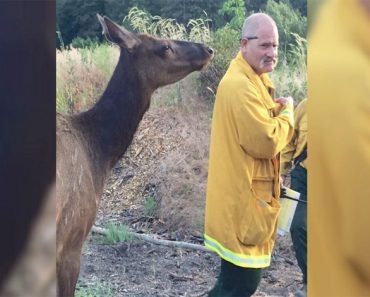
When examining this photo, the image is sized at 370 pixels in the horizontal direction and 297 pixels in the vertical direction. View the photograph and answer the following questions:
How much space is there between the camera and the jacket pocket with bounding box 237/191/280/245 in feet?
9.32

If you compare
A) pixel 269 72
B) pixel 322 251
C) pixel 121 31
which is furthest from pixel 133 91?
pixel 322 251

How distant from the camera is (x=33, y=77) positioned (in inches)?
91.8

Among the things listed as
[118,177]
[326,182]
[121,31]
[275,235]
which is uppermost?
[121,31]

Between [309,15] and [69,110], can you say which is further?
[69,110]

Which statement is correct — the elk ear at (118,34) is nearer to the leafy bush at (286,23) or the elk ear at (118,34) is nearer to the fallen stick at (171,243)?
the leafy bush at (286,23)

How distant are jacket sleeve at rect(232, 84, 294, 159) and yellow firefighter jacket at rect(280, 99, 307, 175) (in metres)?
0.03

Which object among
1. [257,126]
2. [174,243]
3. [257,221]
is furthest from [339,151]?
[174,243]

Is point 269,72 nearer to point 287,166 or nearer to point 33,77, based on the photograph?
point 287,166

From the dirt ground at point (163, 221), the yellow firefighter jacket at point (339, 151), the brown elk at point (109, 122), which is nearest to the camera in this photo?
the yellow firefighter jacket at point (339, 151)

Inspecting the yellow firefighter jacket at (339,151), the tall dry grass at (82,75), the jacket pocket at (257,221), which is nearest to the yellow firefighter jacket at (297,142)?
the jacket pocket at (257,221)

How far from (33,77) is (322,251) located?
1.20 m

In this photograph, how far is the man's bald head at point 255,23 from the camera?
9.23 ft

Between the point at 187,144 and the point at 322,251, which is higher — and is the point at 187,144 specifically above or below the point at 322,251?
above

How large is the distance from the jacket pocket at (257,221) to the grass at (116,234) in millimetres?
483
